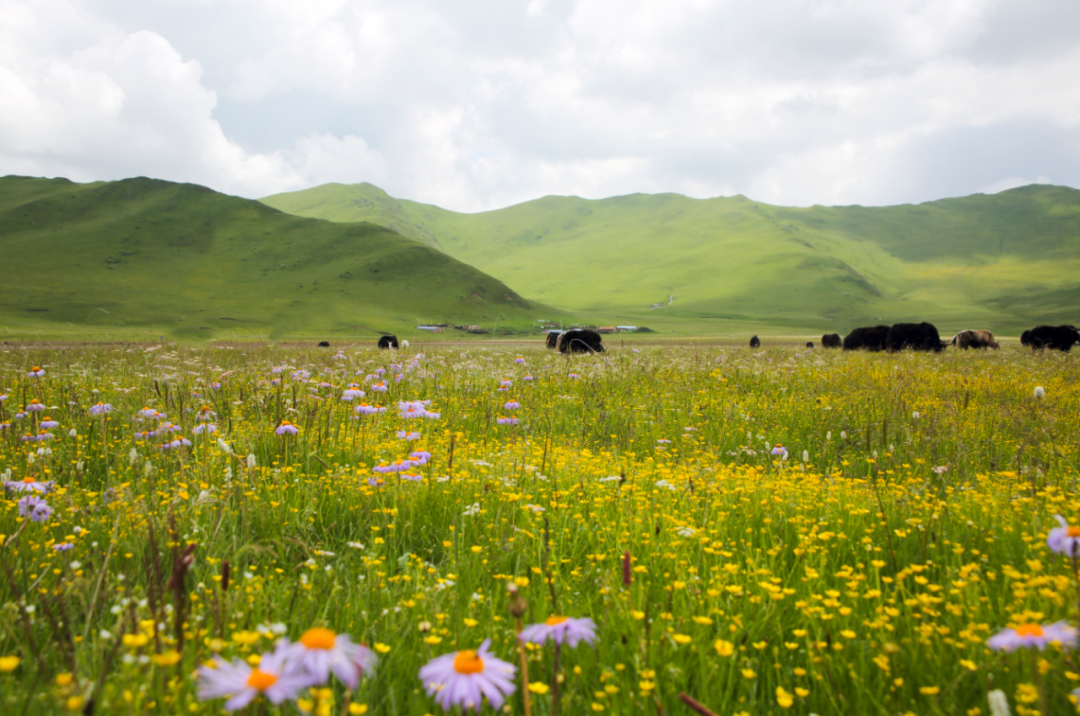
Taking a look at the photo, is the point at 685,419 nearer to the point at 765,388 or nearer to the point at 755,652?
the point at 765,388

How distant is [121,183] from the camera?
184 metres

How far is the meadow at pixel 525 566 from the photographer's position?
2004 mm

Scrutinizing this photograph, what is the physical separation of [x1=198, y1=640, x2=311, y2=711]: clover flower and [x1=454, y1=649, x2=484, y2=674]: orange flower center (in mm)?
408

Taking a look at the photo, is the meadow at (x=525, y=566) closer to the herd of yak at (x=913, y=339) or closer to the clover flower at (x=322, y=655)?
the clover flower at (x=322, y=655)

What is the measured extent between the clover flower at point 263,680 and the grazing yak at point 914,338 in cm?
3118

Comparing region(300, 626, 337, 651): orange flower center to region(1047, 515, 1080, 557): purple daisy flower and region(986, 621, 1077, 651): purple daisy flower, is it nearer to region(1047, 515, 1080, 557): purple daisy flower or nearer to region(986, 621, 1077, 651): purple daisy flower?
region(986, 621, 1077, 651): purple daisy flower

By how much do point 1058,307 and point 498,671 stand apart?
750ft

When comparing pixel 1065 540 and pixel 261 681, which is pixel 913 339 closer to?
pixel 1065 540

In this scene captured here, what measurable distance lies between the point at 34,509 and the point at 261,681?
9.89ft

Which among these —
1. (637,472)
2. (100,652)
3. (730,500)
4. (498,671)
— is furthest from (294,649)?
(637,472)

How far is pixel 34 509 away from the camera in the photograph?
315 cm

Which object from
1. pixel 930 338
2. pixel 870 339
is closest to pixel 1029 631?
pixel 930 338

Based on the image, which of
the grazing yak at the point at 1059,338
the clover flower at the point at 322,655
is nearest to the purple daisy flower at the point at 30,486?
the clover flower at the point at 322,655

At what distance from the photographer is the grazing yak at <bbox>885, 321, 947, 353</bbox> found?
89.5 ft
